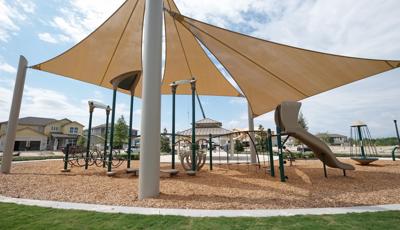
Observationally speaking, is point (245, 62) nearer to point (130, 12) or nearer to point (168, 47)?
point (168, 47)

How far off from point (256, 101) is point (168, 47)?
512 centimetres

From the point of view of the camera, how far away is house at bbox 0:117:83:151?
3225cm

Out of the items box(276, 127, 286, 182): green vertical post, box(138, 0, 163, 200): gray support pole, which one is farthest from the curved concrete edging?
box(276, 127, 286, 182): green vertical post

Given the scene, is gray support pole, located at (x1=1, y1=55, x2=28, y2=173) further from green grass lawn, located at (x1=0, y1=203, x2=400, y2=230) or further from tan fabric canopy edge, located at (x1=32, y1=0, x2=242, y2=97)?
green grass lawn, located at (x1=0, y1=203, x2=400, y2=230)

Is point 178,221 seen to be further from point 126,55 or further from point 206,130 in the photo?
point 206,130

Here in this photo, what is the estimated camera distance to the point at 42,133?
3500 cm

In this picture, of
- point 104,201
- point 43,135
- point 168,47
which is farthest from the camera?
point 43,135

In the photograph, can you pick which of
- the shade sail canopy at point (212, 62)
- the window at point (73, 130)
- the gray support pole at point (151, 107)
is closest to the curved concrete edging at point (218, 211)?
the gray support pole at point (151, 107)

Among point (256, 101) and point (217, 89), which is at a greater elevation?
point (217, 89)

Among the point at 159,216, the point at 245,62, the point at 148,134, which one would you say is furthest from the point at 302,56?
the point at 159,216

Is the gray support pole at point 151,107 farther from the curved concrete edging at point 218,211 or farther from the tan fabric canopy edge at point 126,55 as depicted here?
the tan fabric canopy edge at point 126,55

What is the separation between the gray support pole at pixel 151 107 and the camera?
13.4 feet

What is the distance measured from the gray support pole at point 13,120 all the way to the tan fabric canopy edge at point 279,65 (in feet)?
21.8

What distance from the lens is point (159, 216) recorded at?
299 cm
